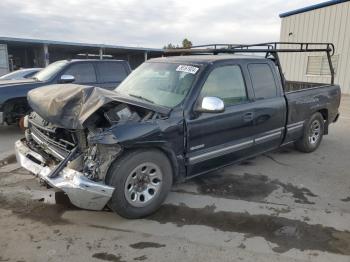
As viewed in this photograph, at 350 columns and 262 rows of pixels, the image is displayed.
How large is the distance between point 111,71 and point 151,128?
5.84 meters

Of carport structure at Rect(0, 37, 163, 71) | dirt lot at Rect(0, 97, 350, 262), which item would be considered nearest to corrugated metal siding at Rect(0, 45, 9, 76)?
carport structure at Rect(0, 37, 163, 71)

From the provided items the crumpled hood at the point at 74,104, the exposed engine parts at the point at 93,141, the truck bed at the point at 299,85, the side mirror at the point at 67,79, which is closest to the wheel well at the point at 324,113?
the truck bed at the point at 299,85

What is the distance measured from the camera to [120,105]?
3.69 metres

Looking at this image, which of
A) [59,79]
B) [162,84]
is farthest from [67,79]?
[162,84]

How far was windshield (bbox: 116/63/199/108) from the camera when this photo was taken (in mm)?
4172

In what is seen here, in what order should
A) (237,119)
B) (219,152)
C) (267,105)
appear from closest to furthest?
(219,152), (237,119), (267,105)

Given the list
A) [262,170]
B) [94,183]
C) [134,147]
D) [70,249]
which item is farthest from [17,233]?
[262,170]

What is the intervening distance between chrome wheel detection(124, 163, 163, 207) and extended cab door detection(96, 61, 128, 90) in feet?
17.9

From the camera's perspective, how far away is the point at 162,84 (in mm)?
4445

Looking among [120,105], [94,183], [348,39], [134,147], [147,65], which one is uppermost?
[348,39]

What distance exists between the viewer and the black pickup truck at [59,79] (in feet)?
24.5

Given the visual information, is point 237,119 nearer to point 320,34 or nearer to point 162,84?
point 162,84

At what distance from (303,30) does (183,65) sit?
18072 mm

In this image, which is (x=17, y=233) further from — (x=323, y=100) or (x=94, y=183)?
(x=323, y=100)
